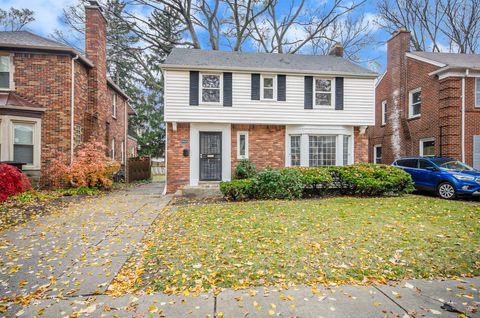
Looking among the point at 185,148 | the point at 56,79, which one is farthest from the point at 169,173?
the point at 56,79

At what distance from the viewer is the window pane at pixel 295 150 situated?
1171cm

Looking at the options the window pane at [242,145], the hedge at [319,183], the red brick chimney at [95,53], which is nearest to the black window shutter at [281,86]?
the window pane at [242,145]

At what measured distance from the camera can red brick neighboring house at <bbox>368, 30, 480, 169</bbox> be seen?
1202cm

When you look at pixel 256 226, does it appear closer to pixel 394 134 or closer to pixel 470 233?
pixel 470 233

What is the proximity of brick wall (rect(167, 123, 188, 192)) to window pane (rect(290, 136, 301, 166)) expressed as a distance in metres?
4.71

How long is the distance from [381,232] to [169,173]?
8342mm

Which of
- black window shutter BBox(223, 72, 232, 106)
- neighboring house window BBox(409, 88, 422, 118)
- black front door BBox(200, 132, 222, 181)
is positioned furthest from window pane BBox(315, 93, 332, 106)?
neighboring house window BBox(409, 88, 422, 118)

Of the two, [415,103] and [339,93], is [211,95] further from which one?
[415,103]

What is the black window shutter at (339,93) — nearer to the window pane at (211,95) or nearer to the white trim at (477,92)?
the window pane at (211,95)

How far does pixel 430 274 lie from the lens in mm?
3408

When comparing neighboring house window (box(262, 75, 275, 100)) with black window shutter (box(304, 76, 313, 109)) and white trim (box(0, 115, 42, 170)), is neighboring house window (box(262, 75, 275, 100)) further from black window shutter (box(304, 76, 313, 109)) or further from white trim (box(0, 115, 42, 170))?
white trim (box(0, 115, 42, 170))

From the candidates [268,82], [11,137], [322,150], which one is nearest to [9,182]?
[11,137]

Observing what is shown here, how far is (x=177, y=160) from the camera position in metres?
10.9

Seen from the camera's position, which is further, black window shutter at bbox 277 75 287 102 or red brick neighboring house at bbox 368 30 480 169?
red brick neighboring house at bbox 368 30 480 169
